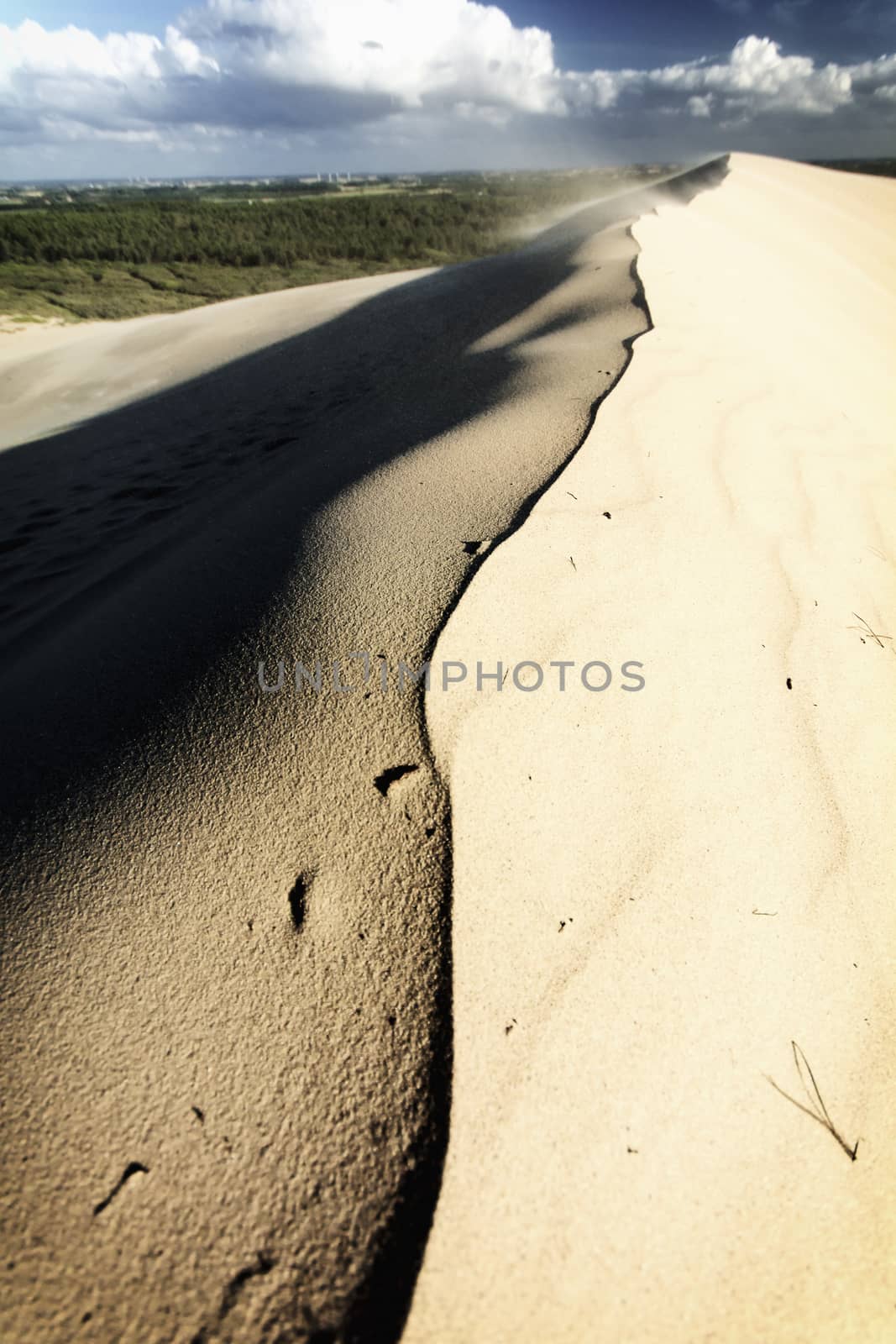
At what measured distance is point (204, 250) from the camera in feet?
55.8

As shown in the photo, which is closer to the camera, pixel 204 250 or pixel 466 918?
pixel 466 918

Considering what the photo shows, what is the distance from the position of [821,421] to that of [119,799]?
2827 millimetres

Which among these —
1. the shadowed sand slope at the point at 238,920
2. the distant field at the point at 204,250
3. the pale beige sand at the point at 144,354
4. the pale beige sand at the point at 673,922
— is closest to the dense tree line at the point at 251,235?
the distant field at the point at 204,250

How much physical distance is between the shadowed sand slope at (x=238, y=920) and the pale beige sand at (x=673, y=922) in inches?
3.1

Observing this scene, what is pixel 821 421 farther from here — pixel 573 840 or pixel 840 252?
pixel 840 252

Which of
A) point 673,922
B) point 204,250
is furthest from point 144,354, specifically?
point 204,250

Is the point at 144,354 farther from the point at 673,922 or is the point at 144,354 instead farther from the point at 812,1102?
the point at 812,1102

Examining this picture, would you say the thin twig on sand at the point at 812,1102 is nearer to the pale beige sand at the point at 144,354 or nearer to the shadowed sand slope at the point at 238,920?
the shadowed sand slope at the point at 238,920

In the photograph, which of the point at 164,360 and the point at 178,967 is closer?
Answer: the point at 178,967

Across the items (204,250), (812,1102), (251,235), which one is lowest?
(812,1102)

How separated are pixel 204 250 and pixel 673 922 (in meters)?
20.6

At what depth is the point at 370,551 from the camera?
1721 millimetres

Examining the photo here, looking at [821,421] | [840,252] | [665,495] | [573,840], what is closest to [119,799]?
[573,840]

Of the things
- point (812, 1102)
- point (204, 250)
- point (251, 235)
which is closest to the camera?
point (812, 1102)
